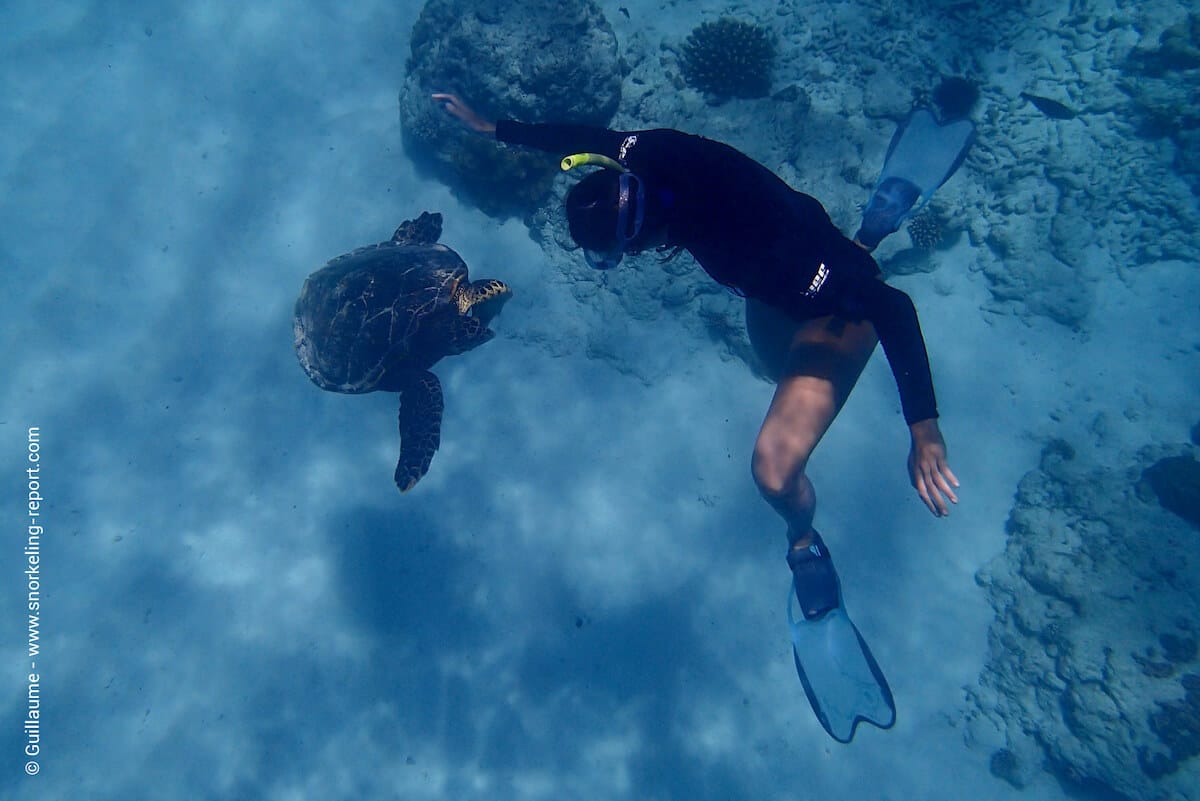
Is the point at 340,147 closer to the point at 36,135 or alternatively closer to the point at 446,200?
the point at 446,200

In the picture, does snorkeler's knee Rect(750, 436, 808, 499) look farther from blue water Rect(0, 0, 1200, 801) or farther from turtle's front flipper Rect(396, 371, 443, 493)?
turtle's front flipper Rect(396, 371, 443, 493)

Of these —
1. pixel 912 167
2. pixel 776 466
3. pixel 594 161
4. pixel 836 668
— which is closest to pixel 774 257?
pixel 594 161

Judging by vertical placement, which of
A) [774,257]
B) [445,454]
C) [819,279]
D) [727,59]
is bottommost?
[445,454]

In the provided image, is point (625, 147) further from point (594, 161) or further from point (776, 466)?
point (776, 466)

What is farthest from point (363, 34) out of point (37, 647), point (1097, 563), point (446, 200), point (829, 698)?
point (1097, 563)

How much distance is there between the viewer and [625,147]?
437cm

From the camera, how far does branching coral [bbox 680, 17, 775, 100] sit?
7.78 meters

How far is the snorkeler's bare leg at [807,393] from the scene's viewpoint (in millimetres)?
5066

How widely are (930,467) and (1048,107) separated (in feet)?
27.8

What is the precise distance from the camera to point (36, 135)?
27.4 ft

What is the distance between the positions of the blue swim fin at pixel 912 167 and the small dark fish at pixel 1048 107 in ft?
6.64

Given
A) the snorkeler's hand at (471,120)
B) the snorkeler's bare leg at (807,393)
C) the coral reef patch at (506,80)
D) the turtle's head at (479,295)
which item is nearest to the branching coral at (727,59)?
the coral reef patch at (506,80)

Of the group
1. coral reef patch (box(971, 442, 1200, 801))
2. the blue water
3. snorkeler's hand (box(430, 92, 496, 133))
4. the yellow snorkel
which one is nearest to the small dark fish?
the blue water

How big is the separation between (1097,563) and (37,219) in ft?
50.8
